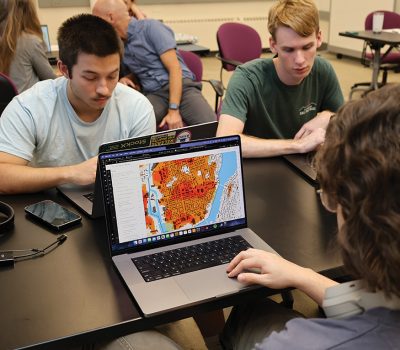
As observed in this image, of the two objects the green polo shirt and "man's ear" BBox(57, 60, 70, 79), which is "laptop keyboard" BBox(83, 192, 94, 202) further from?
the green polo shirt

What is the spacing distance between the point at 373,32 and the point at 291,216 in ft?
14.0

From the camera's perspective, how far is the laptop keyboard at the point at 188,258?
1106mm

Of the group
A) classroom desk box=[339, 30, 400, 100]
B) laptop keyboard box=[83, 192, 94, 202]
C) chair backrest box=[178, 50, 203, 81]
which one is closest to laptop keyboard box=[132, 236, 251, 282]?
laptop keyboard box=[83, 192, 94, 202]

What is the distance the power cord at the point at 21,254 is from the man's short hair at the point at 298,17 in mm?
1224

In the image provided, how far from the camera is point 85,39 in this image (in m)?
1.69

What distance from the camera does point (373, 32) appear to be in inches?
199

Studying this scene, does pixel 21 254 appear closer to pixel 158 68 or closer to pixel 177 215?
pixel 177 215

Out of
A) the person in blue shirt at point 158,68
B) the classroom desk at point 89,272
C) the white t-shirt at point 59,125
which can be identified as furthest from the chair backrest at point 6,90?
the person in blue shirt at point 158,68

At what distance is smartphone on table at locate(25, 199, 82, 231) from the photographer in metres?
1.31

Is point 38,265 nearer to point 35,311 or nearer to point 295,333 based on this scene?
point 35,311

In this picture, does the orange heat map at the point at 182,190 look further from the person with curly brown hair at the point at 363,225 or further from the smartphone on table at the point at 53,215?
the person with curly brown hair at the point at 363,225

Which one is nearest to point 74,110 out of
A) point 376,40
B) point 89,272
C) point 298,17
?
point 89,272

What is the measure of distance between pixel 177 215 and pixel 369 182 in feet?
2.07

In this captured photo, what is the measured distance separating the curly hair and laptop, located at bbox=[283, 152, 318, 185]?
845 millimetres
